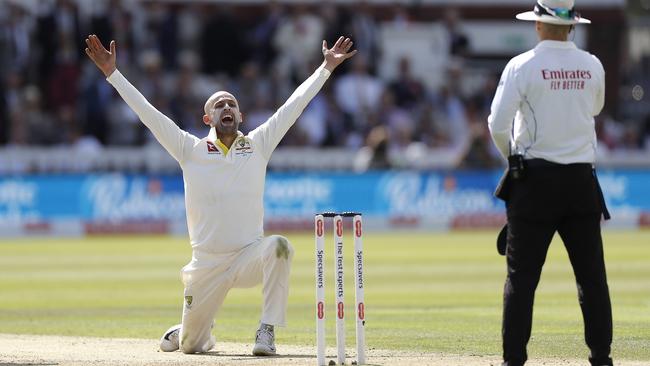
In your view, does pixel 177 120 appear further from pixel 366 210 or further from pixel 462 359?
pixel 462 359

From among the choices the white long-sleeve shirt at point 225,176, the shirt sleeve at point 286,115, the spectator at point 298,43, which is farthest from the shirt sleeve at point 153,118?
the spectator at point 298,43

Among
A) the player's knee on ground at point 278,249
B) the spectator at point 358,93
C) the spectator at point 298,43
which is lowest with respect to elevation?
the player's knee on ground at point 278,249

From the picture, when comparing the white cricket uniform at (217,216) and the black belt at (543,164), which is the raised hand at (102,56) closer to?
the white cricket uniform at (217,216)

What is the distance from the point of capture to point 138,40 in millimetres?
27344

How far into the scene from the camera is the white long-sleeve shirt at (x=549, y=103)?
298 inches

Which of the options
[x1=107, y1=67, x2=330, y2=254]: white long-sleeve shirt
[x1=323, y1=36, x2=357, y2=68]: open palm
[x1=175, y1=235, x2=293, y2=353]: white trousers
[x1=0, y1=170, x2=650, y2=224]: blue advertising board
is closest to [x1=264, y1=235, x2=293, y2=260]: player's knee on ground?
[x1=175, y1=235, x2=293, y2=353]: white trousers

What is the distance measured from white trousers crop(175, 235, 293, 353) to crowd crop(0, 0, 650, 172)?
14715 mm

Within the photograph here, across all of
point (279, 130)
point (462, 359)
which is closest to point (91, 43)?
point (279, 130)

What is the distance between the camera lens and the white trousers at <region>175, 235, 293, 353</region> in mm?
9258

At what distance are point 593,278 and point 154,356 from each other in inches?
114

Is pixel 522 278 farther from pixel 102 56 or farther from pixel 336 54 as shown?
pixel 102 56

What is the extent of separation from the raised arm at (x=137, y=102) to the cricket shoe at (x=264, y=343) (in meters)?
1.23

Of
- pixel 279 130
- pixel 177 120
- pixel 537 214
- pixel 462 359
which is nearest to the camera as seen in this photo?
pixel 537 214

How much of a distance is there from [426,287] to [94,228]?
10.0m
